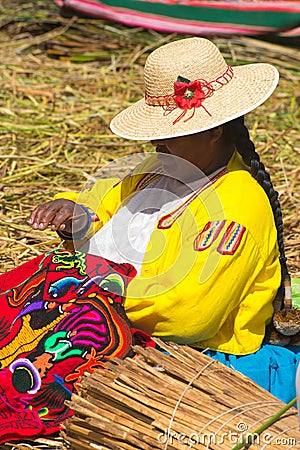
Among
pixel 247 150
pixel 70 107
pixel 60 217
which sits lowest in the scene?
pixel 70 107

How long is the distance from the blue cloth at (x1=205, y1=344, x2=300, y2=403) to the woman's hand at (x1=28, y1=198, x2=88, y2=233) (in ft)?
1.98

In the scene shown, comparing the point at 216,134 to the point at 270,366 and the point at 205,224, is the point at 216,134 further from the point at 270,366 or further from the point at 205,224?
the point at 270,366

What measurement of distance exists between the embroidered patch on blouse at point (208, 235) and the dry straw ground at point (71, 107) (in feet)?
3.66

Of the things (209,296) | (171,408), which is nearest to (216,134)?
(209,296)

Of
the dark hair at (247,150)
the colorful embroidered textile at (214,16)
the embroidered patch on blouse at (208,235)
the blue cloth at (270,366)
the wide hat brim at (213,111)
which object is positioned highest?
the wide hat brim at (213,111)

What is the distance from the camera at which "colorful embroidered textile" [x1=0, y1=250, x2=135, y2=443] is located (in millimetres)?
2484

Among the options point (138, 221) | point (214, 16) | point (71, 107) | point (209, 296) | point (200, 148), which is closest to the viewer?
point (209, 296)

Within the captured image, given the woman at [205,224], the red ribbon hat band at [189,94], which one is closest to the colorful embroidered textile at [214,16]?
the woman at [205,224]

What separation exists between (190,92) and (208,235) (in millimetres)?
423

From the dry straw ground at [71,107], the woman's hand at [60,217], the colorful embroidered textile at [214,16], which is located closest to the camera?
the woman's hand at [60,217]

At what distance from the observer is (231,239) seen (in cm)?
244

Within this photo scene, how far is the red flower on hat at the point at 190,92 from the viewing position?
8.21 feet

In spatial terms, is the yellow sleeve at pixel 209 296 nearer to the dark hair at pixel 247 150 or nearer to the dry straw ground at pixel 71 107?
the dark hair at pixel 247 150

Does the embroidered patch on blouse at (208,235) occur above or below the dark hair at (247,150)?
below
